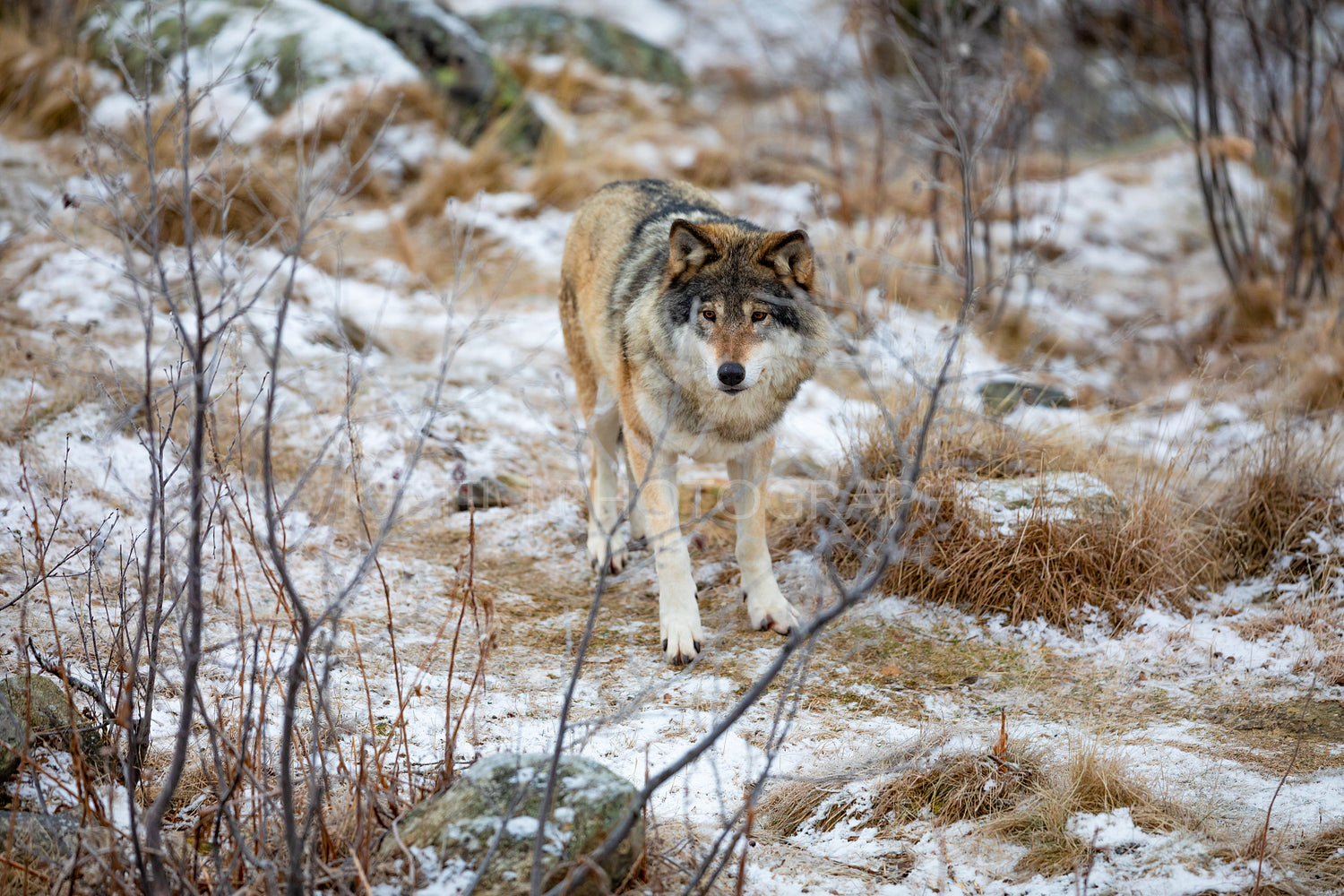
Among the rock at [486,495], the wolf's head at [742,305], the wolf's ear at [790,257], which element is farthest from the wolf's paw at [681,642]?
the rock at [486,495]

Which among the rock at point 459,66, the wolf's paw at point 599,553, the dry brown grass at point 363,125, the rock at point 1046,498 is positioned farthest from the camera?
the rock at point 459,66

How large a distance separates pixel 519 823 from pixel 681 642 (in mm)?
1654

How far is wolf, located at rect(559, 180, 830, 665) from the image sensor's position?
3766 mm

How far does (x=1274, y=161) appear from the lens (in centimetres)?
869

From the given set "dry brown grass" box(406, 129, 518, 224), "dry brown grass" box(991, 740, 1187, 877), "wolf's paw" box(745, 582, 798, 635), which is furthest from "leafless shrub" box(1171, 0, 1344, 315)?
"dry brown grass" box(406, 129, 518, 224)

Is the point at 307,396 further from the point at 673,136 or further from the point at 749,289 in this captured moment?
the point at 673,136

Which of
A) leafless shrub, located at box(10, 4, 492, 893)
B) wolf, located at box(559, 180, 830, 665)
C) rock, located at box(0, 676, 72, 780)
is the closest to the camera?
leafless shrub, located at box(10, 4, 492, 893)

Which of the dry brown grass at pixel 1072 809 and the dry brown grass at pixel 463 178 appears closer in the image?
the dry brown grass at pixel 1072 809

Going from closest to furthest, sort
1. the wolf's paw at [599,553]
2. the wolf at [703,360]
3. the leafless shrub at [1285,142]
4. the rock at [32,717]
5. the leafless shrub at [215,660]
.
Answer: the leafless shrub at [215,660] → the rock at [32,717] → the wolf at [703,360] → the wolf's paw at [599,553] → the leafless shrub at [1285,142]

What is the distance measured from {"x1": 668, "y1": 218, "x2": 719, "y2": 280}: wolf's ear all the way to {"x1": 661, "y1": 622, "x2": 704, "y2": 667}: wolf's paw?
1.47 meters

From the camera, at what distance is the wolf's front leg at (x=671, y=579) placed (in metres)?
3.87

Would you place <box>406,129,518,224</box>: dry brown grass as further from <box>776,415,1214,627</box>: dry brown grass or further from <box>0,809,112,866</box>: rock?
<box>0,809,112,866</box>: rock

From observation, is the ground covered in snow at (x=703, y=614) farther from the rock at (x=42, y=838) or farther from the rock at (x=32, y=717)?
the rock at (x=42, y=838)

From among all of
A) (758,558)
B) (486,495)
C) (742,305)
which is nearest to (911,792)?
A: (758,558)
